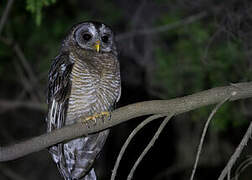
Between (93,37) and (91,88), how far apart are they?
826mm

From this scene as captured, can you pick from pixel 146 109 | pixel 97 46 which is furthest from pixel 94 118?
pixel 97 46

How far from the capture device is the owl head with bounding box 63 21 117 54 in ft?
13.9

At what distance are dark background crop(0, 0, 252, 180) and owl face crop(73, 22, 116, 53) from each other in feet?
1.90

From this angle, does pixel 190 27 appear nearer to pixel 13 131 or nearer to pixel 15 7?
pixel 15 7

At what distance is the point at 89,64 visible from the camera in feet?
13.0

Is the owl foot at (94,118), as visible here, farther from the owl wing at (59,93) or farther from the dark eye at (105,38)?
the dark eye at (105,38)

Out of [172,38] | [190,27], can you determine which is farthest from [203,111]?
[172,38]

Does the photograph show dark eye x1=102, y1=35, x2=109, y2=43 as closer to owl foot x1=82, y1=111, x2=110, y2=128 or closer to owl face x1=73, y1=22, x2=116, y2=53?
owl face x1=73, y1=22, x2=116, y2=53

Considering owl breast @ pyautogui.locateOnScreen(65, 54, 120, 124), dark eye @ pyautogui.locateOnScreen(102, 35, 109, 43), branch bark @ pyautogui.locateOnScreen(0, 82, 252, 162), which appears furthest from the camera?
dark eye @ pyautogui.locateOnScreen(102, 35, 109, 43)

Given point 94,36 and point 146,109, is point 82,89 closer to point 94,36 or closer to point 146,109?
point 94,36

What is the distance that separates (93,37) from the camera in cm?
427

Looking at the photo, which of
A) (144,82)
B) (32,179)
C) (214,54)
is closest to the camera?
(214,54)

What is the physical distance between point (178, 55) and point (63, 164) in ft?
10.5

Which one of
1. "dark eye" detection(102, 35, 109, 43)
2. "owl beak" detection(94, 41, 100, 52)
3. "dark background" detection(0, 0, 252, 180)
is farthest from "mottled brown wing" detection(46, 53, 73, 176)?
"dark background" detection(0, 0, 252, 180)
